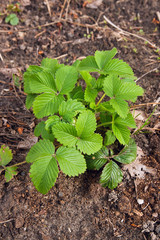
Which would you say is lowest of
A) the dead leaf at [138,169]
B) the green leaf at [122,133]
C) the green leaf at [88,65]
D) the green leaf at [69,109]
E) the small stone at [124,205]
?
the small stone at [124,205]

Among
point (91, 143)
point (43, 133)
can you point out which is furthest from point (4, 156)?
point (91, 143)

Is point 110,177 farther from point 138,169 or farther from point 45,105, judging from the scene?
point 45,105

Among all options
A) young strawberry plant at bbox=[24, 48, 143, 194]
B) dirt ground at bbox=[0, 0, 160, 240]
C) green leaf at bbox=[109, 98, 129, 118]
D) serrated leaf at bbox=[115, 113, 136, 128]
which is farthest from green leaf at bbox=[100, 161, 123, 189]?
green leaf at bbox=[109, 98, 129, 118]

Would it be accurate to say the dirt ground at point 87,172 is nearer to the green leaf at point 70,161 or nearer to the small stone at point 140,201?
the small stone at point 140,201

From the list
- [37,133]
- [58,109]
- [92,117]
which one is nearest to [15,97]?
[37,133]

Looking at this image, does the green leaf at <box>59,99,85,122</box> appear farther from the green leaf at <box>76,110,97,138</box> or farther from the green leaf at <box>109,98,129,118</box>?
the green leaf at <box>109,98,129,118</box>

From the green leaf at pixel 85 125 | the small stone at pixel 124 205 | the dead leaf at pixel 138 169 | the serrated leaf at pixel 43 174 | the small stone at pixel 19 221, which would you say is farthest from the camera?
the dead leaf at pixel 138 169

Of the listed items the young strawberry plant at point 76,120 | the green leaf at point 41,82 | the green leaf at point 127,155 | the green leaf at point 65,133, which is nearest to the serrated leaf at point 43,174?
the young strawberry plant at point 76,120
